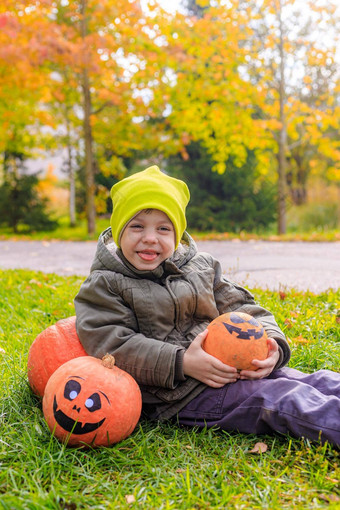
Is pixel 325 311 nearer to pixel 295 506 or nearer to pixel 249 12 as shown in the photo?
pixel 295 506

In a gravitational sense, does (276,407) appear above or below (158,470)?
above

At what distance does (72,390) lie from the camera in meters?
2.18

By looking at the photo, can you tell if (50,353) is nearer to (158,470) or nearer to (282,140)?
(158,470)

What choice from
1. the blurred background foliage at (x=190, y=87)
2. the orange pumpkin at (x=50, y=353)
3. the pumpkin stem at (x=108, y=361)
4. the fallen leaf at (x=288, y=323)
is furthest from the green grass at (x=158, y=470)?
the blurred background foliage at (x=190, y=87)

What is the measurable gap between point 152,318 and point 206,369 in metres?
0.38

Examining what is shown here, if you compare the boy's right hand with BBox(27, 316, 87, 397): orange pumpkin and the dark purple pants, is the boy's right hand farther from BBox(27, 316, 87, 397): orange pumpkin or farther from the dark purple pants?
BBox(27, 316, 87, 397): orange pumpkin

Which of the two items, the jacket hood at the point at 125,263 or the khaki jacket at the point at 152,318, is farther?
the jacket hood at the point at 125,263

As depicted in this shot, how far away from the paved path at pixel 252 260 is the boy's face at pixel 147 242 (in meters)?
2.31

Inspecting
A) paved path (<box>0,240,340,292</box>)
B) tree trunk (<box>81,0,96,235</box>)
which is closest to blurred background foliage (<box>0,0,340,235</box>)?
tree trunk (<box>81,0,96,235</box>)

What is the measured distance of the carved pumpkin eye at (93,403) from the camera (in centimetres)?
215

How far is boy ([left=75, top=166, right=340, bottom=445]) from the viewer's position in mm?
2297

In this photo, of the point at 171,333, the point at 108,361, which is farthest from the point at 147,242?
the point at 108,361

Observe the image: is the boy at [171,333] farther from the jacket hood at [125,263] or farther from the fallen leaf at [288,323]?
the fallen leaf at [288,323]

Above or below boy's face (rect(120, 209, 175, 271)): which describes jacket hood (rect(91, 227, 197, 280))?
below
